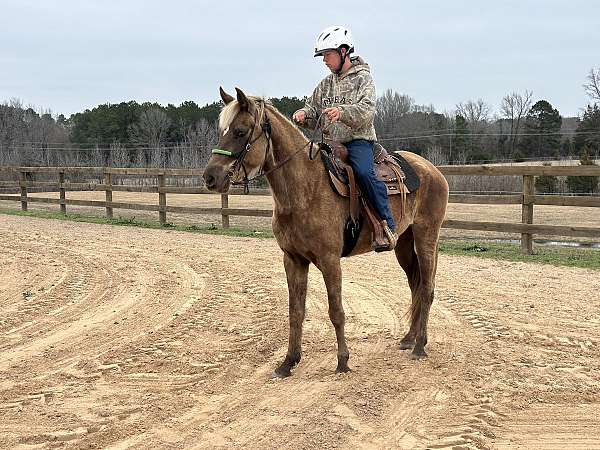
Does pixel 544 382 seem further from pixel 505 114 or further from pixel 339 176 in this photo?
pixel 505 114

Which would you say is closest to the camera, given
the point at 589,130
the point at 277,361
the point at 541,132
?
the point at 277,361

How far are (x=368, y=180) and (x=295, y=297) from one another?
112 centimetres

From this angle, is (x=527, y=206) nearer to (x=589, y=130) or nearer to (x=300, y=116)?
(x=300, y=116)

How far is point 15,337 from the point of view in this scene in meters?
5.68

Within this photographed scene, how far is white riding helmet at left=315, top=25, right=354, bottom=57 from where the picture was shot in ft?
15.3

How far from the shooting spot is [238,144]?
4.24 meters

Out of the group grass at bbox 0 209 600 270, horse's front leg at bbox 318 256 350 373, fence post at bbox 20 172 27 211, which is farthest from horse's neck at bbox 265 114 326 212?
fence post at bbox 20 172 27 211

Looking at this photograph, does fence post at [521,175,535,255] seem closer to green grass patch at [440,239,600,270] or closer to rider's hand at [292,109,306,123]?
green grass patch at [440,239,600,270]

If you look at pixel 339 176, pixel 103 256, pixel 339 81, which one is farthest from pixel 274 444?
A: pixel 103 256

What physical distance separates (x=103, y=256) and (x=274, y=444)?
7.87 meters

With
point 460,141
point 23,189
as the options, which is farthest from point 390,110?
point 23,189

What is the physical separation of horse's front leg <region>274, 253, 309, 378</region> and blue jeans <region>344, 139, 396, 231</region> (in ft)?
2.42

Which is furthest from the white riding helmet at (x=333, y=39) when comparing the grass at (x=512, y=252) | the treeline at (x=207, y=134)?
the treeline at (x=207, y=134)

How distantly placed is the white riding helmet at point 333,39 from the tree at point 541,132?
163 feet
